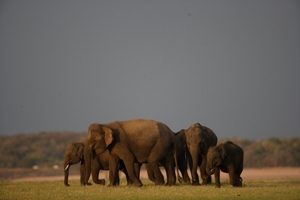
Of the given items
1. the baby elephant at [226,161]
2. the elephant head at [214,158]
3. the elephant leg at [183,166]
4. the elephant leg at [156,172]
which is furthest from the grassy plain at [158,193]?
the elephant leg at [183,166]

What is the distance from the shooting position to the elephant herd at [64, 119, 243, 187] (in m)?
31.1

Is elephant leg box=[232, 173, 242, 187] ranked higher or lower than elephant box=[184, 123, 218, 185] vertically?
lower

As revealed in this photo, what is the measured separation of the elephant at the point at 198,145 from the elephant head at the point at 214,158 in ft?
7.98

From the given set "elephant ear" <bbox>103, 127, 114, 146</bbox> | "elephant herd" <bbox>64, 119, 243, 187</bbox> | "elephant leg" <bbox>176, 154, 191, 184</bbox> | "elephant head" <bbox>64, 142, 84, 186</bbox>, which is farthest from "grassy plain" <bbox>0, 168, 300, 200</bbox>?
"elephant leg" <bbox>176, 154, 191, 184</bbox>

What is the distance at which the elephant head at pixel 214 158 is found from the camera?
30344 millimetres

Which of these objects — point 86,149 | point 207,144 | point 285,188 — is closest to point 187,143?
point 207,144

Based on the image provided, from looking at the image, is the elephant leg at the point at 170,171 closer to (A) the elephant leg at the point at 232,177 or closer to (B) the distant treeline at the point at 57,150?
(A) the elephant leg at the point at 232,177

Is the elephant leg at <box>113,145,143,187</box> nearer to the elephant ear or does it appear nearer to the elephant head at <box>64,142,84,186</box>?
the elephant ear

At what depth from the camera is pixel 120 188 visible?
3036 cm

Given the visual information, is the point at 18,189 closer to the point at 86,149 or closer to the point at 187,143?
the point at 86,149

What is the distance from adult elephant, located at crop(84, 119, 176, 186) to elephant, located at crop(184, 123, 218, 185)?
842 millimetres

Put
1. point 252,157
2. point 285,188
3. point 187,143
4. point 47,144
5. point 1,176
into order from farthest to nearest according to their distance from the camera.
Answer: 1. point 47,144
2. point 252,157
3. point 1,176
4. point 187,143
5. point 285,188

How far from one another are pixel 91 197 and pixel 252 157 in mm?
38567

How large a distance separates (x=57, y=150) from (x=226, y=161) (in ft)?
162
